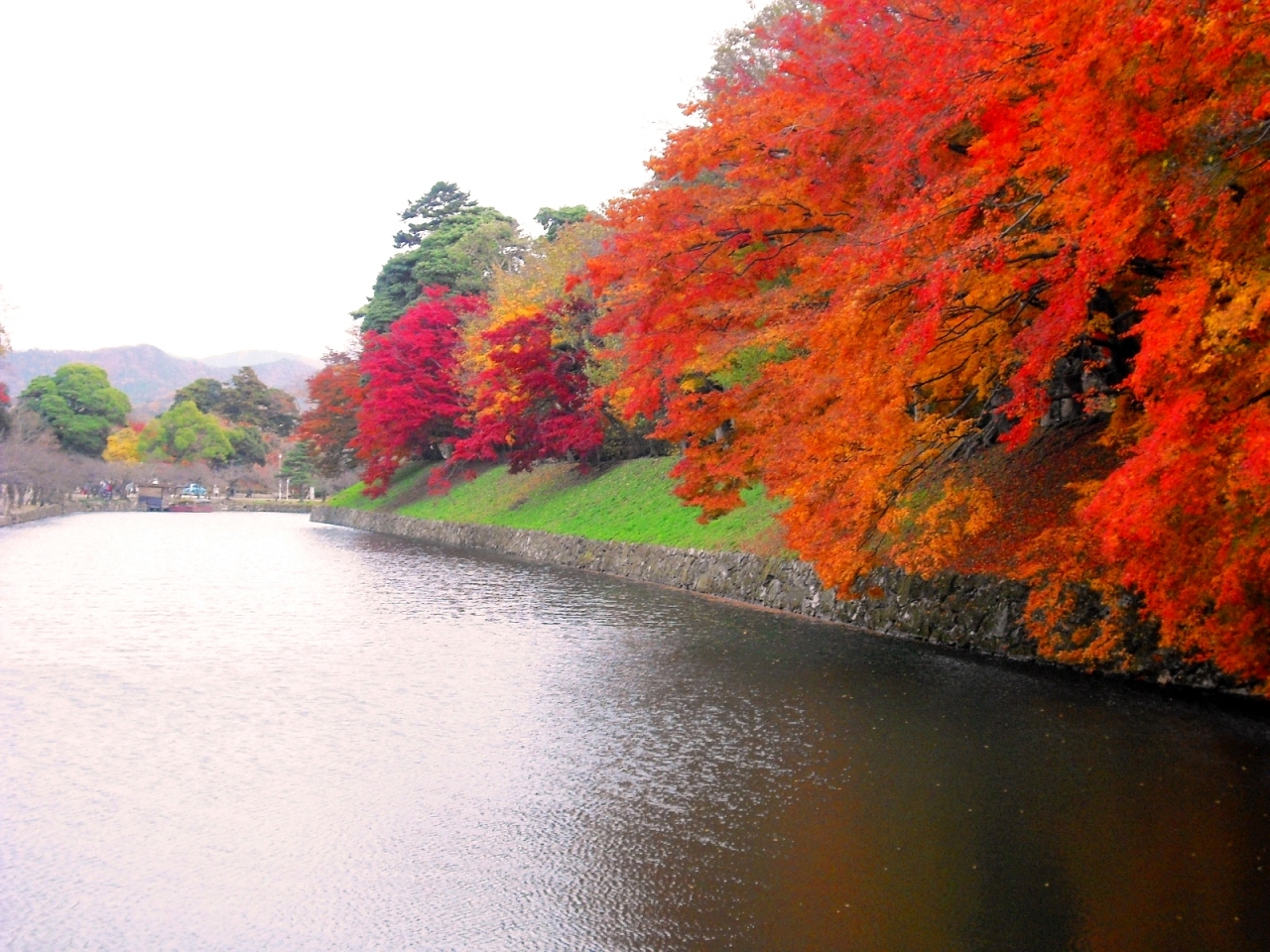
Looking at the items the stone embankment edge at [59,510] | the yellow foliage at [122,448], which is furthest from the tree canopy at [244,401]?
the stone embankment edge at [59,510]

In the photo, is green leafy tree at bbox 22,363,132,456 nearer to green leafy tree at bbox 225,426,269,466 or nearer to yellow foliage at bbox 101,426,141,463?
yellow foliage at bbox 101,426,141,463

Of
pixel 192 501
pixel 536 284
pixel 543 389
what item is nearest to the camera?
pixel 543 389

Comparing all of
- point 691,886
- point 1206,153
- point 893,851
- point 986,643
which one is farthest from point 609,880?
point 986,643

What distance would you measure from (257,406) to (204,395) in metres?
4.08

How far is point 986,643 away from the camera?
554 inches

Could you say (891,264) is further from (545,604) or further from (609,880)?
(545,604)

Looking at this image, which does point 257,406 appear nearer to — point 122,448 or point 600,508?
point 122,448

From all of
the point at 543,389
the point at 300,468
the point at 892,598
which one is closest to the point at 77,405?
the point at 300,468

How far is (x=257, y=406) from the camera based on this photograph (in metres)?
88.2

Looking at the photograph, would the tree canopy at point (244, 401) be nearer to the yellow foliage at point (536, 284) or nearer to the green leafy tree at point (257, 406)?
the green leafy tree at point (257, 406)

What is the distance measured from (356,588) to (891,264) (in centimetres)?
1388

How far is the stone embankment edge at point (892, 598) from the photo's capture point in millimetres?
12109

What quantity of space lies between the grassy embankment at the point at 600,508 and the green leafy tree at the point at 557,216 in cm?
1829

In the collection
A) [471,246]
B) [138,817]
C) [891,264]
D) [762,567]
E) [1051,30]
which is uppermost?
[471,246]
